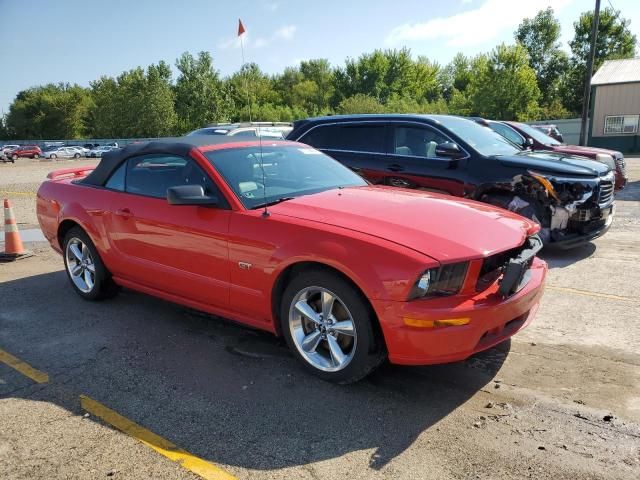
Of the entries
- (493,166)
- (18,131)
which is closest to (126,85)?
(18,131)

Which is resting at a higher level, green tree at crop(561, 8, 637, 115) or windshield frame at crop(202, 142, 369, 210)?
green tree at crop(561, 8, 637, 115)

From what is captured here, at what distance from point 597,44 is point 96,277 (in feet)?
236

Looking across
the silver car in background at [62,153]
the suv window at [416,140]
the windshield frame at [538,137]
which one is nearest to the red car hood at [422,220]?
the suv window at [416,140]

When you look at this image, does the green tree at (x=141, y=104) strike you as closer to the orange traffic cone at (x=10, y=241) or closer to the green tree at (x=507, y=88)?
the green tree at (x=507, y=88)

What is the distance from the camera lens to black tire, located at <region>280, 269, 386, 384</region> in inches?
127

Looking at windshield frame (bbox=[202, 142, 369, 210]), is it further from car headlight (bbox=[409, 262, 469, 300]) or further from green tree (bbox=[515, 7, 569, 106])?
green tree (bbox=[515, 7, 569, 106])

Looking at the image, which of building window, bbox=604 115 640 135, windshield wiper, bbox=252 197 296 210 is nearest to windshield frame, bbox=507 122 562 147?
windshield wiper, bbox=252 197 296 210

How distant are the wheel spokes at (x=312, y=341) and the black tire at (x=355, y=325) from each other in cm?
16

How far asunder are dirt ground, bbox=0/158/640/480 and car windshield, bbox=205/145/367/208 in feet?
3.97

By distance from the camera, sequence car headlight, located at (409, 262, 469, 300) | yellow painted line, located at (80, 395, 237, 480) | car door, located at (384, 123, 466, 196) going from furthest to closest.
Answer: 1. car door, located at (384, 123, 466, 196)
2. car headlight, located at (409, 262, 469, 300)
3. yellow painted line, located at (80, 395, 237, 480)

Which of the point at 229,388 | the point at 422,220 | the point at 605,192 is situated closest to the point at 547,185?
the point at 605,192

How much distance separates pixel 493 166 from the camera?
661 centimetres

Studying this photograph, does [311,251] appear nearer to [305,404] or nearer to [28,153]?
[305,404]

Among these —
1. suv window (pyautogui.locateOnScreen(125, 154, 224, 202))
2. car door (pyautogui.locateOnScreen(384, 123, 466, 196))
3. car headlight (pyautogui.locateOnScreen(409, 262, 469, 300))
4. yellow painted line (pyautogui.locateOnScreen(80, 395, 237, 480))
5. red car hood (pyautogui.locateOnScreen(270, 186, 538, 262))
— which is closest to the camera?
yellow painted line (pyautogui.locateOnScreen(80, 395, 237, 480))
